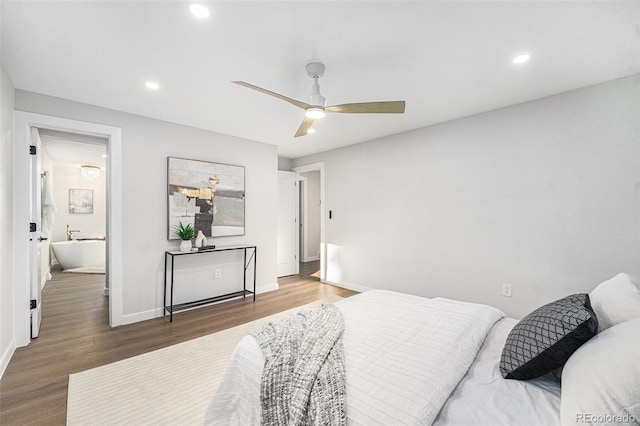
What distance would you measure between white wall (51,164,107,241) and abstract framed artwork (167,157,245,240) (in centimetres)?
432

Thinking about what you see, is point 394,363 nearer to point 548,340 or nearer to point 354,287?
point 548,340

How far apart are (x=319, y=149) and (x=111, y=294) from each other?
3.61 m

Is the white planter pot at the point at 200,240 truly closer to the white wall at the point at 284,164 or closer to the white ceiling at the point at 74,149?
the white ceiling at the point at 74,149

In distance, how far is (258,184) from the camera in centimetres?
450

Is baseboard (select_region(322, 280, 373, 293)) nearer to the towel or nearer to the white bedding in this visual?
the white bedding

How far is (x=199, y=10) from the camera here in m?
1.65

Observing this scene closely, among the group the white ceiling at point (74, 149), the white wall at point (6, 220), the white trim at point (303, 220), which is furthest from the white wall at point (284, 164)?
the white wall at point (6, 220)

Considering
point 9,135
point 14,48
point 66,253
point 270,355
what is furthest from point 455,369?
point 66,253

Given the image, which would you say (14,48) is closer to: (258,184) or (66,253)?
(258,184)

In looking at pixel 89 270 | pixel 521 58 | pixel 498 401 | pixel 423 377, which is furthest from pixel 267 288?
pixel 89 270

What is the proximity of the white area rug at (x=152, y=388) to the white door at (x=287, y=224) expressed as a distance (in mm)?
3039

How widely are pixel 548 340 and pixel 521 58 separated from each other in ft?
6.79

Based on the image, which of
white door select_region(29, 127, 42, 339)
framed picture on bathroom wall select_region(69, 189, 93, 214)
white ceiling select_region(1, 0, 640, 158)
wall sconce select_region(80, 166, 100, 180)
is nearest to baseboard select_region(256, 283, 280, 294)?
white door select_region(29, 127, 42, 339)

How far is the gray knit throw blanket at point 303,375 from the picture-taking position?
1.09m
